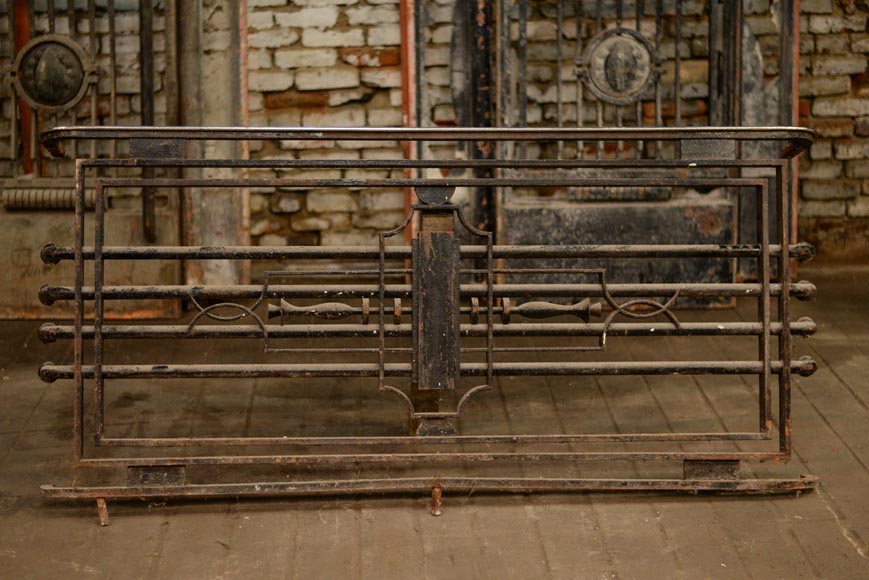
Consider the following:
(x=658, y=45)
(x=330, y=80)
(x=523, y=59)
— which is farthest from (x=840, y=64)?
(x=330, y=80)

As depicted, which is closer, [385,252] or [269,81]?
[385,252]

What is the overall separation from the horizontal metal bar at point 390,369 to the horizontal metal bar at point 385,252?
0.94ft

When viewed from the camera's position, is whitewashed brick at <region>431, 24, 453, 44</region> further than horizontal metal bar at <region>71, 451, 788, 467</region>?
Yes

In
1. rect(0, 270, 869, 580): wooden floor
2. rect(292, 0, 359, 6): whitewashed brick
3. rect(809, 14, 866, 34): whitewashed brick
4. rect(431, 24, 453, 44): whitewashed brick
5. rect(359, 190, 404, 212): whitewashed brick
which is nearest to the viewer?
rect(0, 270, 869, 580): wooden floor

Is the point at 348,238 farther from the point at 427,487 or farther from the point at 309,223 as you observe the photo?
the point at 427,487

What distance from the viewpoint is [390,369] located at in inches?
133

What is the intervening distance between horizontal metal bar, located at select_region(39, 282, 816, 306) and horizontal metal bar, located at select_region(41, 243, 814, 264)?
0.27 ft

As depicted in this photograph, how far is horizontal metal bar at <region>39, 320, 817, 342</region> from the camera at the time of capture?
3361 mm

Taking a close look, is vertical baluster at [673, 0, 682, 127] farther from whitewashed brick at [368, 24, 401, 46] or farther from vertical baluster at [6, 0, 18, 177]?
vertical baluster at [6, 0, 18, 177]

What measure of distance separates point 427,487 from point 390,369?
0.32 metres

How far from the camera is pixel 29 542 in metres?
3.12

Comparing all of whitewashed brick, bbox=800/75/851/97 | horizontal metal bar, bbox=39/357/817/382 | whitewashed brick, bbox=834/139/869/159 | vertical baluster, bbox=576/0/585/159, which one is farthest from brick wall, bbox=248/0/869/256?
horizontal metal bar, bbox=39/357/817/382

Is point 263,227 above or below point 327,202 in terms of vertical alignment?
below

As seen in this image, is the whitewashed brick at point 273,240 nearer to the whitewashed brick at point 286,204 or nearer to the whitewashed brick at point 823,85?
the whitewashed brick at point 286,204
